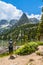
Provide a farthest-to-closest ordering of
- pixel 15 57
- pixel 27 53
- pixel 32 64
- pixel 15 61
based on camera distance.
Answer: pixel 27 53
pixel 15 57
pixel 15 61
pixel 32 64

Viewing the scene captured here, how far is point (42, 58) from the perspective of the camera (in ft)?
44.2

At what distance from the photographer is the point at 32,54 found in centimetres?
1545

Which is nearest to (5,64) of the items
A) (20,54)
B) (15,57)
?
(15,57)

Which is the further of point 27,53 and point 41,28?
point 41,28

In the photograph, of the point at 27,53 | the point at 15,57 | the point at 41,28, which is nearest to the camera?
the point at 15,57

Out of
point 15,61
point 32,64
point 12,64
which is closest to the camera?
point 32,64

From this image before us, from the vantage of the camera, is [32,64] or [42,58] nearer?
[32,64]

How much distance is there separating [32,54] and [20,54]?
104cm

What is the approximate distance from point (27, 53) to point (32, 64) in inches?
153

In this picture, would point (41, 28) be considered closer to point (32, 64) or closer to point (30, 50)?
point (30, 50)

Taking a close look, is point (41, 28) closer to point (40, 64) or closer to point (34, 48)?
point (34, 48)

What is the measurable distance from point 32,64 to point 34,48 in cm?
483

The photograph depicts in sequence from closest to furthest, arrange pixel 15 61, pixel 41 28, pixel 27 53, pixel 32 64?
pixel 32 64, pixel 15 61, pixel 27 53, pixel 41 28

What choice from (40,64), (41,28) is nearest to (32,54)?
(40,64)
